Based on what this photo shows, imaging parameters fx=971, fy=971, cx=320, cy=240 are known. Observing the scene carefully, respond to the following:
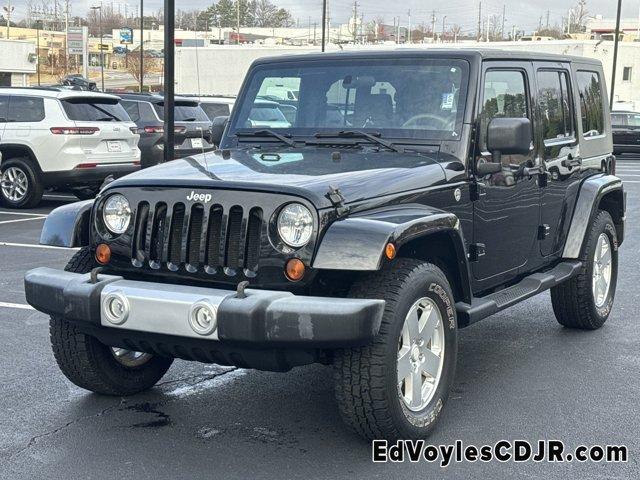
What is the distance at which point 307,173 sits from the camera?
15.7ft

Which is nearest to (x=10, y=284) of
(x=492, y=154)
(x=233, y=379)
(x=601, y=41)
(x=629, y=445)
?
(x=233, y=379)

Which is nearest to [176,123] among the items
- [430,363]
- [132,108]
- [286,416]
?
[132,108]

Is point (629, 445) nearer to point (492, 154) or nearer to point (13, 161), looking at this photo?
point (492, 154)

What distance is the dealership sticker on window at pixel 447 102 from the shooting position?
563 cm

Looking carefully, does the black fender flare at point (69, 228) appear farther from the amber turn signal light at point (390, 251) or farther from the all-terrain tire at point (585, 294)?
the all-terrain tire at point (585, 294)

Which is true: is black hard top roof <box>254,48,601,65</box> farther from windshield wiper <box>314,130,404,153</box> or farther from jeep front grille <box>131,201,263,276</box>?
jeep front grille <box>131,201,263,276</box>

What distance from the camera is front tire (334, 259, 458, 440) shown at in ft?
14.1

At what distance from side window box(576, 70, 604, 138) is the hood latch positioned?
3.29 meters

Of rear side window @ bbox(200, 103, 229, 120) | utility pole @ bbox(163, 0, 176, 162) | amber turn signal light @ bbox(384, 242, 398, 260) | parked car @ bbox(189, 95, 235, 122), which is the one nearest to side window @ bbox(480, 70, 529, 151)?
amber turn signal light @ bbox(384, 242, 398, 260)

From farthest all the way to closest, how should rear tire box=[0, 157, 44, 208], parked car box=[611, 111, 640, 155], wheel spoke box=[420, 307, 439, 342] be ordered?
parked car box=[611, 111, 640, 155]
rear tire box=[0, 157, 44, 208]
wheel spoke box=[420, 307, 439, 342]

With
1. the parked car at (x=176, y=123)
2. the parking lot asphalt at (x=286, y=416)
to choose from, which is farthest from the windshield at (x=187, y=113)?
the parking lot asphalt at (x=286, y=416)

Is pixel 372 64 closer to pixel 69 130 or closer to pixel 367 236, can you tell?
pixel 367 236

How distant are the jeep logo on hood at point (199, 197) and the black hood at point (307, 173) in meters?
0.05

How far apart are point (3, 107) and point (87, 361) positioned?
10.8 meters
